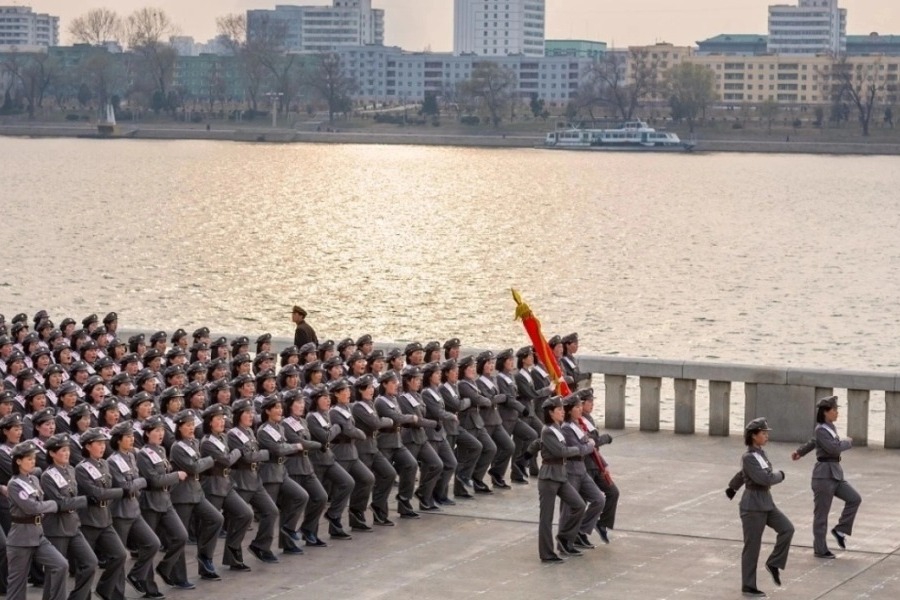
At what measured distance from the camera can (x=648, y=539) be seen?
22953 millimetres

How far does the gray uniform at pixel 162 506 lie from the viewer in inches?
798

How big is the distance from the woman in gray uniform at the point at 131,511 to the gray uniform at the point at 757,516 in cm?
595

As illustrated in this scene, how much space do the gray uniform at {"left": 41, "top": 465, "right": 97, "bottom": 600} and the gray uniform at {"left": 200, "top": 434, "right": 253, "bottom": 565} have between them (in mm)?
2098

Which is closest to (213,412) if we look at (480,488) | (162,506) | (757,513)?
(162,506)

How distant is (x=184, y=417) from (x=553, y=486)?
4130mm

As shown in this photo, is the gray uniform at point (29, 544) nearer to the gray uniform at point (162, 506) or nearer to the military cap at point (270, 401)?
the gray uniform at point (162, 506)

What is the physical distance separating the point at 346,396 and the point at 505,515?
8.49 ft

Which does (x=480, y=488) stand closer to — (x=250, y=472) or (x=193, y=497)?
(x=250, y=472)

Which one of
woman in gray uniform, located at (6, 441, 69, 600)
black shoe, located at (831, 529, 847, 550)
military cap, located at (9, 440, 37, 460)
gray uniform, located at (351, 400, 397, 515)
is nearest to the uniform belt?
woman in gray uniform, located at (6, 441, 69, 600)

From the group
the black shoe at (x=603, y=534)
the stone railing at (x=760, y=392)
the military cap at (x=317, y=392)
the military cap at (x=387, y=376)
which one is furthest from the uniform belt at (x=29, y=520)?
the stone railing at (x=760, y=392)

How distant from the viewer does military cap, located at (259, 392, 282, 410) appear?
22.1 m

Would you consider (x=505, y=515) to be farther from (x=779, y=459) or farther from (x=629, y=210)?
(x=629, y=210)

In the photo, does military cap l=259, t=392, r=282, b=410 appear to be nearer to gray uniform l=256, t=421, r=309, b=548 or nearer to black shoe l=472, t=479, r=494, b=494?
gray uniform l=256, t=421, r=309, b=548

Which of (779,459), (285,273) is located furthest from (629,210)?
(779,459)
